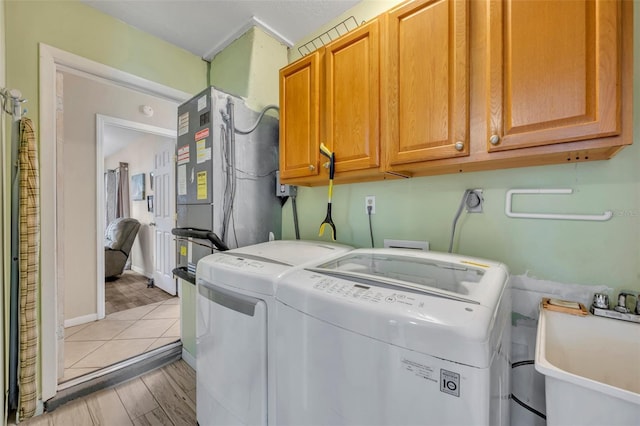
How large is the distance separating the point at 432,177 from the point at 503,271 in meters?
0.58

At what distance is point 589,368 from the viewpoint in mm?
849

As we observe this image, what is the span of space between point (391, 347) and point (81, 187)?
358 cm

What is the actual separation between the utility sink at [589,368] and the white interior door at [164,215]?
12.0 feet

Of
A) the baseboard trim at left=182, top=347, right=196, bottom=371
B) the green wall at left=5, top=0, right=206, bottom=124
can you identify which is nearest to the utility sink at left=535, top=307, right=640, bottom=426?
the baseboard trim at left=182, top=347, right=196, bottom=371

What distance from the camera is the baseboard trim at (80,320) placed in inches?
104

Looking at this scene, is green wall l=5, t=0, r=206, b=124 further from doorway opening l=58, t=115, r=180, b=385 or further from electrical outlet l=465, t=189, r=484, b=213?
electrical outlet l=465, t=189, r=484, b=213

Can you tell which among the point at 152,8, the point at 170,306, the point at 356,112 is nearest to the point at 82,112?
the point at 152,8

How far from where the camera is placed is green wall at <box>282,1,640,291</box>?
36.6 inches

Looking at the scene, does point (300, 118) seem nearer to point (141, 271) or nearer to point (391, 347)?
point (391, 347)

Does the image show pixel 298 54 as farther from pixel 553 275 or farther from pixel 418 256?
pixel 553 275

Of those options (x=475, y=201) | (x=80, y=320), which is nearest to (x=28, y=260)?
(x=80, y=320)

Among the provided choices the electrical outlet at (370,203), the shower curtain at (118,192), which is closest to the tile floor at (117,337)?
the electrical outlet at (370,203)

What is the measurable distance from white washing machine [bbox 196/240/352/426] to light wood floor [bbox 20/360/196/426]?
0.51 meters

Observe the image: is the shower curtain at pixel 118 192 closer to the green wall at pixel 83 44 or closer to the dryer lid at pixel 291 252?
the green wall at pixel 83 44
